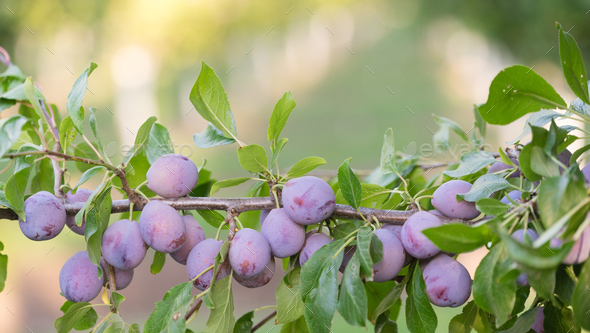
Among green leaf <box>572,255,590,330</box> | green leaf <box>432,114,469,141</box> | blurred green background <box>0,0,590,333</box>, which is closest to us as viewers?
green leaf <box>572,255,590,330</box>

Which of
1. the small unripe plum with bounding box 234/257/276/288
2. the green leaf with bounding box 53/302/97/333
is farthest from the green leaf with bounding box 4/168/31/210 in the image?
the small unripe plum with bounding box 234/257/276/288

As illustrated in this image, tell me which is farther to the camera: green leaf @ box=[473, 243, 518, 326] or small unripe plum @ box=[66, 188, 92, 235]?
small unripe plum @ box=[66, 188, 92, 235]

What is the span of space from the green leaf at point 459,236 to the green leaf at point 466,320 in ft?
0.59

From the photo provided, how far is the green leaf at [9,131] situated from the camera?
0.29 metres

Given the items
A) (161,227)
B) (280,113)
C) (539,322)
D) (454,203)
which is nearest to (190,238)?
(161,227)

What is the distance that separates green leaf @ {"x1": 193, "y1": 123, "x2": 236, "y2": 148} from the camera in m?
0.43

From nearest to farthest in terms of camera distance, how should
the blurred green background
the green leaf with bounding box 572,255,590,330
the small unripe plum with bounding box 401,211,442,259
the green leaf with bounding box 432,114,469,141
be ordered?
1. the green leaf with bounding box 572,255,590,330
2. the small unripe plum with bounding box 401,211,442,259
3. the green leaf with bounding box 432,114,469,141
4. the blurred green background

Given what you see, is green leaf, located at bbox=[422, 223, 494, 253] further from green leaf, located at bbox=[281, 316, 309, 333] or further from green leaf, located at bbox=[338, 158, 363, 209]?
green leaf, located at bbox=[281, 316, 309, 333]

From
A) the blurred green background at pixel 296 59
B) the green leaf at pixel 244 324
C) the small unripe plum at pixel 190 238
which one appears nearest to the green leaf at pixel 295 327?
the green leaf at pixel 244 324

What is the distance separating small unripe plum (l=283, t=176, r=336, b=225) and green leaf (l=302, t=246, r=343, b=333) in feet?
0.15

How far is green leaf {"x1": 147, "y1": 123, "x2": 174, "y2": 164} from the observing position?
1.49ft

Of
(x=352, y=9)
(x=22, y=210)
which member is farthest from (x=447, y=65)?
(x=22, y=210)

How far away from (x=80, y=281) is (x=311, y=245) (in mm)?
239

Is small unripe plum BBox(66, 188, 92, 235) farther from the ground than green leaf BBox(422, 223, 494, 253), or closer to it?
closer to it
